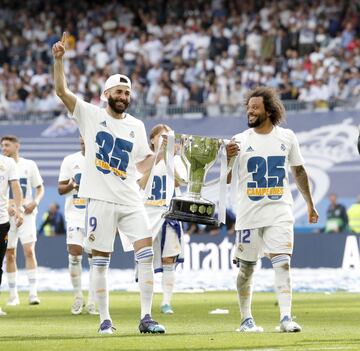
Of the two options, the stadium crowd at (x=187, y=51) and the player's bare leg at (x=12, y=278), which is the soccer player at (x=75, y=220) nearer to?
the player's bare leg at (x=12, y=278)

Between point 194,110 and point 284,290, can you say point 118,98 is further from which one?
point 194,110

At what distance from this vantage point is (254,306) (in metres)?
18.0

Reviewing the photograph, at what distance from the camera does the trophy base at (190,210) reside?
468 inches

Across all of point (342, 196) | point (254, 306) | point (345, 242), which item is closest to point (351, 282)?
point (345, 242)

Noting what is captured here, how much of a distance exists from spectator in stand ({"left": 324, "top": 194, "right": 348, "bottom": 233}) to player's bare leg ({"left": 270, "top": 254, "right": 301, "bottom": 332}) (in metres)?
14.4

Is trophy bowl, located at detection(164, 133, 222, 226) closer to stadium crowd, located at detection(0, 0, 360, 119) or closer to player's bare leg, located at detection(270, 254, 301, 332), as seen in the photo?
player's bare leg, located at detection(270, 254, 301, 332)

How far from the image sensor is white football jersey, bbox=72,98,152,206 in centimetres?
1193

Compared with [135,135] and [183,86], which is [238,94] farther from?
[135,135]

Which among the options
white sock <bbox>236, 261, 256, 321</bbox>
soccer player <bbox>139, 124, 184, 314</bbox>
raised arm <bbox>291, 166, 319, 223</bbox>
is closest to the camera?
white sock <bbox>236, 261, 256, 321</bbox>

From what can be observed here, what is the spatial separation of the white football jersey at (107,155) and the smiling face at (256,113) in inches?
46.8

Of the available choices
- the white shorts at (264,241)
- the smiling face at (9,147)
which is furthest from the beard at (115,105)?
the smiling face at (9,147)

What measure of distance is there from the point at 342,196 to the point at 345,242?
3.49m

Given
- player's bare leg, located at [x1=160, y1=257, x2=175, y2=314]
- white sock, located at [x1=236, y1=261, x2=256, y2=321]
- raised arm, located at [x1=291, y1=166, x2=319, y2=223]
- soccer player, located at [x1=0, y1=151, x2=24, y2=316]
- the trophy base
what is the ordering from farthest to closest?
player's bare leg, located at [x1=160, y1=257, x2=175, y2=314] < soccer player, located at [x1=0, y1=151, x2=24, y2=316] < raised arm, located at [x1=291, y1=166, x2=319, y2=223] < white sock, located at [x1=236, y1=261, x2=256, y2=321] < the trophy base

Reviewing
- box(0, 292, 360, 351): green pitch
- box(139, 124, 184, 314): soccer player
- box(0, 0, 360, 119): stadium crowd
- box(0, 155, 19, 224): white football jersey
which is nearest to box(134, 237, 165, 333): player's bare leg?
box(0, 292, 360, 351): green pitch
